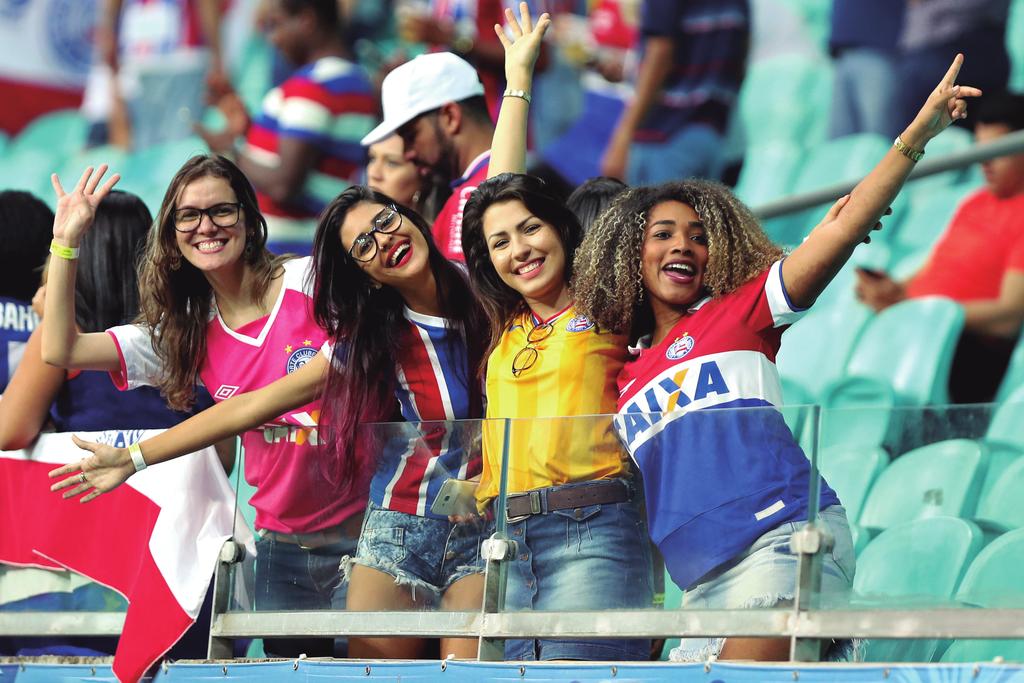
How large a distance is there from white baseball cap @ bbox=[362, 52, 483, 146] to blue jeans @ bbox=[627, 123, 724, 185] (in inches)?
131

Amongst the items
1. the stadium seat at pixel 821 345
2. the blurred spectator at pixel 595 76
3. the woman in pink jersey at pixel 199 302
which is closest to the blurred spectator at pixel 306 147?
the blurred spectator at pixel 595 76

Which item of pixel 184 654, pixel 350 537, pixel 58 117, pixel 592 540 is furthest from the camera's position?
pixel 58 117

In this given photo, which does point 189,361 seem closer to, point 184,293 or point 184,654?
point 184,293

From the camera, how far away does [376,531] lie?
356cm

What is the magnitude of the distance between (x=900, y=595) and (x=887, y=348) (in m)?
3.38

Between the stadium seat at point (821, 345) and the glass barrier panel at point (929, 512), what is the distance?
165 centimetres

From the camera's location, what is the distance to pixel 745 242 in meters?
3.38

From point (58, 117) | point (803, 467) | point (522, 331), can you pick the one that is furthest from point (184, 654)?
point (58, 117)

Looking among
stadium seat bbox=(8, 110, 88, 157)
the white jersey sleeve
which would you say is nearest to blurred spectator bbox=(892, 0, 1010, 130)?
the white jersey sleeve

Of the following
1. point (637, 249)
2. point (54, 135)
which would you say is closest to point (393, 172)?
point (637, 249)

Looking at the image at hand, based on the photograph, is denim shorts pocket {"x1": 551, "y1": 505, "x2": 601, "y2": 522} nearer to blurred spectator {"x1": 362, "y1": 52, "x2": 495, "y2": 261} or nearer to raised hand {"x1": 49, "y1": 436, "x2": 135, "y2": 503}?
raised hand {"x1": 49, "y1": 436, "x2": 135, "y2": 503}

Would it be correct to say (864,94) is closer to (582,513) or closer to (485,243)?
(485,243)

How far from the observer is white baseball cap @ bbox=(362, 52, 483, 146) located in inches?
190

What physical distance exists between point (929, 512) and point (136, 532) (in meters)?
2.07
